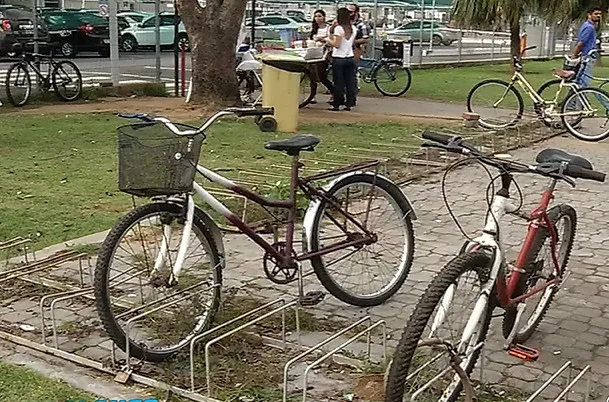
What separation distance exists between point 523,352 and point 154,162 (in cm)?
205

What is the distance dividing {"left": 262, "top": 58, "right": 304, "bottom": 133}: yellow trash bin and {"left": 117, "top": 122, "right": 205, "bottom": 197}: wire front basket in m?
7.57

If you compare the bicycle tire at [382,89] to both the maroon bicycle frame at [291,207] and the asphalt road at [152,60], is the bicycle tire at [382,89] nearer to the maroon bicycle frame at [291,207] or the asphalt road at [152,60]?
the asphalt road at [152,60]

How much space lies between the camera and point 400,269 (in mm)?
5305

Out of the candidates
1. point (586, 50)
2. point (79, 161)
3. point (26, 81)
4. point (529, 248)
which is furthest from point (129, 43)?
point (529, 248)

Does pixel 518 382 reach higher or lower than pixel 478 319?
lower

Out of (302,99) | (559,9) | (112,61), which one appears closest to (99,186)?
(302,99)

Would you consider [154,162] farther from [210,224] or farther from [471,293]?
[471,293]

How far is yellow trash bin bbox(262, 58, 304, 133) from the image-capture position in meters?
11.6

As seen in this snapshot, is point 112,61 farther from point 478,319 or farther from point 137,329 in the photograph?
point 478,319

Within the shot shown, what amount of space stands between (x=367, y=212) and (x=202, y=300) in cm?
116

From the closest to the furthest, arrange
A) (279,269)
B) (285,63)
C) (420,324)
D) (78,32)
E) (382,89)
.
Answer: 1. (420,324)
2. (279,269)
3. (285,63)
4. (382,89)
5. (78,32)

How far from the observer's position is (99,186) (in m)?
8.12

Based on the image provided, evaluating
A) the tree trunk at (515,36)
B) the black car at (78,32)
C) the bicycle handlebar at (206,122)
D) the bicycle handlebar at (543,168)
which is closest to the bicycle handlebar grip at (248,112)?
the bicycle handlebar at (206,122)

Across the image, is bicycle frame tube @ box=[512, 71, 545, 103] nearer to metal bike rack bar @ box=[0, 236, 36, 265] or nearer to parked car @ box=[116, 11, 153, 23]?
metal bike rack bar @ box=[0, 236, 36, 265]
